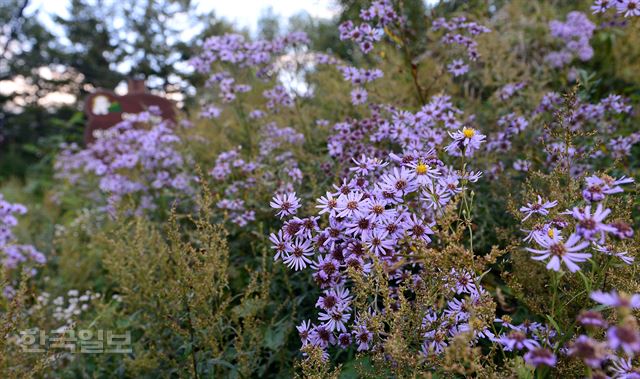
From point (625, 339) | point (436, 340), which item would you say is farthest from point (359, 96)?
point (625, 339)

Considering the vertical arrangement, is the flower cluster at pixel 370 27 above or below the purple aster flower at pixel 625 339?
above

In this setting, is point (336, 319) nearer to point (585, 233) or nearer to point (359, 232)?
point (359, 232)

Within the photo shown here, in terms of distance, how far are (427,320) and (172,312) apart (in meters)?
1.14

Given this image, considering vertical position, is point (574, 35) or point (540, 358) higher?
point (574, 35)

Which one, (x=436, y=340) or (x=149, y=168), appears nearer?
(x=436, y=340)

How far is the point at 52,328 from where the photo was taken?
8.28ft

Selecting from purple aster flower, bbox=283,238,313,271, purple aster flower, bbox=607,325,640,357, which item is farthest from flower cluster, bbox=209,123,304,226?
purple aster flower, bbox=607,325,640,357

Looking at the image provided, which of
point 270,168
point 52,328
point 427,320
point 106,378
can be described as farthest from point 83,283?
point 427,320

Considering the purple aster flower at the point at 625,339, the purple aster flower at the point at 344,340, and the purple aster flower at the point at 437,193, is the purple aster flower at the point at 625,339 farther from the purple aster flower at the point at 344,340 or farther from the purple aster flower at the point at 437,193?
the purple aster flower at the point at 344,340

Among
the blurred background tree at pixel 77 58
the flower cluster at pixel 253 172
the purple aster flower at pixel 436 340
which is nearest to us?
the purple aster flower at pixel 436 340

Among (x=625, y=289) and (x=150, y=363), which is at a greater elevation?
(x=150, y=363)

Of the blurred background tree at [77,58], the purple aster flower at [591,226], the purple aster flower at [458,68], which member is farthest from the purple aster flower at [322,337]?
the blurred background tree at [77,58]

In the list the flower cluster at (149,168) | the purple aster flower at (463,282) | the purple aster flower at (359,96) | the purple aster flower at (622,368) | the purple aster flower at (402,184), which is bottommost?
the purple aster flower at (622,368)

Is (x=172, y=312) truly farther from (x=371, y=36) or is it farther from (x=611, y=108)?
(x=611, y=108)
